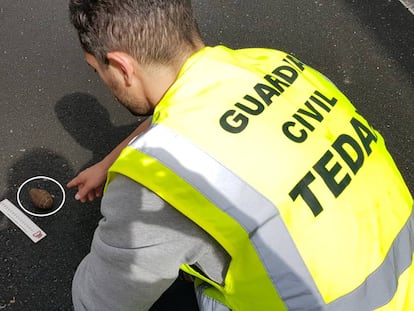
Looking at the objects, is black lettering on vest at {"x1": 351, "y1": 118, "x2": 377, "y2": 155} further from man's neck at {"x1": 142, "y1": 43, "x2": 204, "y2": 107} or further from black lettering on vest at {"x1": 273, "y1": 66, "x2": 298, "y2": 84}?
man's neck at {"x1": 142, "y1": 43, "x2": 204, "y2": 107}

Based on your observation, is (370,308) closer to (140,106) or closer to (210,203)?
(210,203)

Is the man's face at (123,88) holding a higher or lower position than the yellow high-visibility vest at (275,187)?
lower

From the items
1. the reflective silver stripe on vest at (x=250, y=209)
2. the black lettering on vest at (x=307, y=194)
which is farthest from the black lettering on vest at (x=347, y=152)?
the reflective silver stripe on vest at (x=250, y=209)

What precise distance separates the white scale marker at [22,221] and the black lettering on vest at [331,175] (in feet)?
4.45

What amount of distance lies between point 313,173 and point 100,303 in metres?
0.60

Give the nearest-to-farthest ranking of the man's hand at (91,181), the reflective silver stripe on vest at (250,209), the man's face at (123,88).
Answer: the reflective silver stripe on vest at (250,209) < the man's face at (123,88) < the man's hand at (91,181)

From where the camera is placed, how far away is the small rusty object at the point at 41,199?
2.26 metres

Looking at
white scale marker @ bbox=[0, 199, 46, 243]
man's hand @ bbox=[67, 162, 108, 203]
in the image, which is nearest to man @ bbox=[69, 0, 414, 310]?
man's hand @ bbox=[67, 162, 108, 203]

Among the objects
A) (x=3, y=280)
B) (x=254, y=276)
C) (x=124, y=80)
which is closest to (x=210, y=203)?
(x=254, y=276)

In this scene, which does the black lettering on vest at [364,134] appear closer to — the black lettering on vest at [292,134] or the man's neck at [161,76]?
the black lettering on vest at [292,134]

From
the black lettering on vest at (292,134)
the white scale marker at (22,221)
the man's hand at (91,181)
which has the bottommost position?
the white scale marker at (22,221)

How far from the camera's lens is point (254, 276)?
1235 millimetres

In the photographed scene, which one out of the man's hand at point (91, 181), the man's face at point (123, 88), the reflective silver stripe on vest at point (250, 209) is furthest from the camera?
the man's hand at point (91, 181)

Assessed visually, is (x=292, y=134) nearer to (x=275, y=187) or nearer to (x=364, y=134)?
(x=275, y=187)
